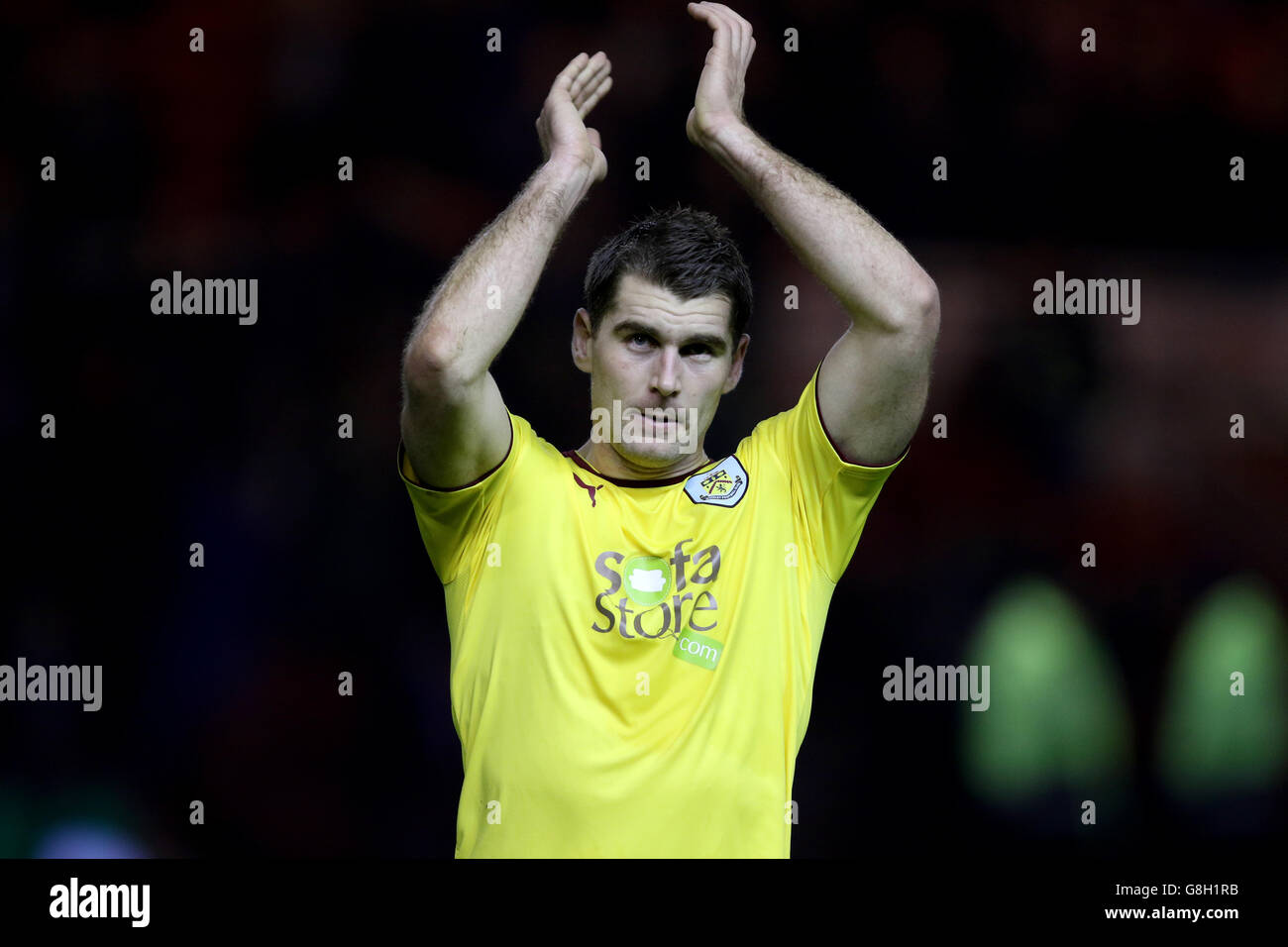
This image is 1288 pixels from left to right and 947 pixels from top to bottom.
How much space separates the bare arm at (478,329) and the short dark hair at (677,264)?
20 centimetres

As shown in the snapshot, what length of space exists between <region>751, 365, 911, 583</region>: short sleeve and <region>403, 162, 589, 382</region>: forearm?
2.18 ft

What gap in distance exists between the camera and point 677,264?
3158 millimetres

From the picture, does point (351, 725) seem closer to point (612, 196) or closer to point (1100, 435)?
point (612, 196)

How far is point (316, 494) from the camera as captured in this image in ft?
16.1

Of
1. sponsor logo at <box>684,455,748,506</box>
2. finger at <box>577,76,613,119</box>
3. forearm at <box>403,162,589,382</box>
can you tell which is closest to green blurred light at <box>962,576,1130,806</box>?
sponsor logo at <box>684,455,748,506</box>

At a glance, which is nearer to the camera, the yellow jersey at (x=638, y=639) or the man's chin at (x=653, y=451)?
the yellow jersey at (x=638, y=639)

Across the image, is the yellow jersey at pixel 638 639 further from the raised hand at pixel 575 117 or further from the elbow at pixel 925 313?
the raised hand at pixel 575 117

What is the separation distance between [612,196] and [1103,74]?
178cm

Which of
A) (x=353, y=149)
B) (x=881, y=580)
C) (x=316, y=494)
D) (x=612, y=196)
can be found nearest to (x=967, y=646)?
(x=881, y=580)

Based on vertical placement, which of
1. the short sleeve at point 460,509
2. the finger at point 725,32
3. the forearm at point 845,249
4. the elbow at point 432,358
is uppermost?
the finger at point 725,32

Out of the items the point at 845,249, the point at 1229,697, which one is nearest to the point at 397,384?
the point at 845,249

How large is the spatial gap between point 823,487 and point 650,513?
0.38 meters

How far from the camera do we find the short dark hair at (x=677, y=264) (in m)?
3.16

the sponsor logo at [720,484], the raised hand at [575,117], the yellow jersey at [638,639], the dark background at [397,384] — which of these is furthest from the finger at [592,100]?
the dark background at [397,384]
